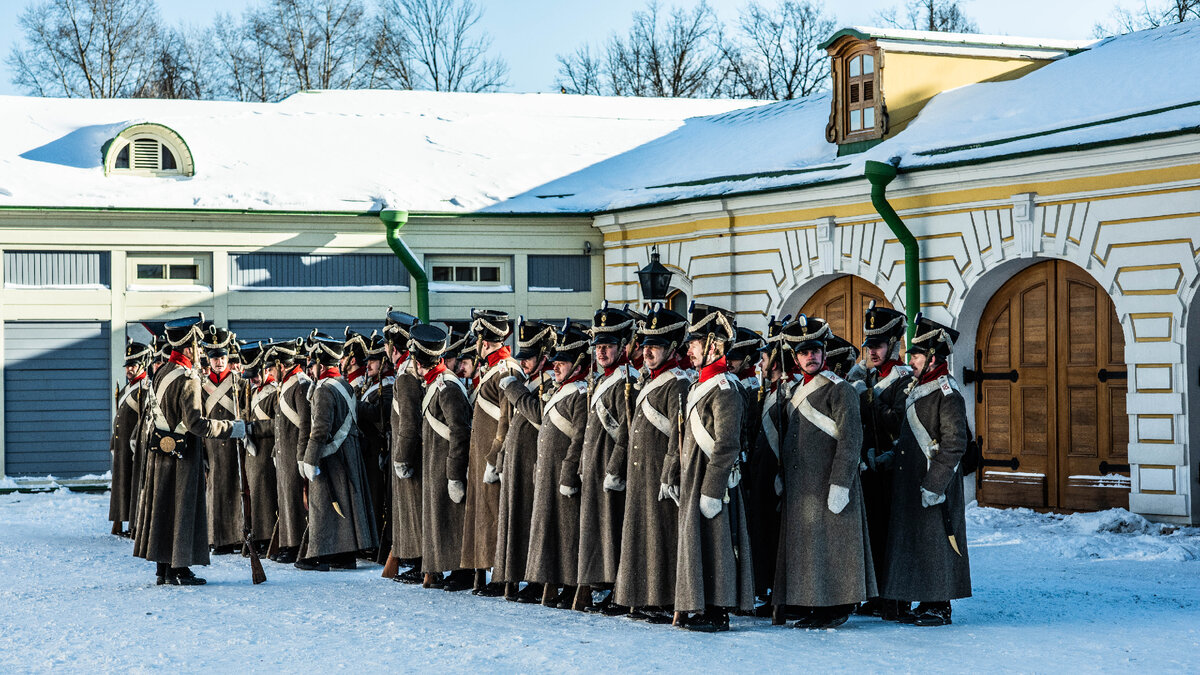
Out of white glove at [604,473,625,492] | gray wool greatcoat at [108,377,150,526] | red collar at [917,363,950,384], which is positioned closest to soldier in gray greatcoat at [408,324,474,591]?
white glove at [604,473,625,492]

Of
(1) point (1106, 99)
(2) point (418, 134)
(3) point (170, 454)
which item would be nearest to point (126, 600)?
(3) point (170, 454)

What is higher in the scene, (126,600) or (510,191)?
(510,191)

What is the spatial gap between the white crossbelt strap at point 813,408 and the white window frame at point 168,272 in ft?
39.8

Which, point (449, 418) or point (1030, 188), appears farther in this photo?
point (1030, 188)

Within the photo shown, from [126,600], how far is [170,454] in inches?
44.6

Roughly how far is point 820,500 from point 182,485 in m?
4.48

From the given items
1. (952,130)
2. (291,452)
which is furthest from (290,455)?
(952,130)

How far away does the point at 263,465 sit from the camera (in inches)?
508

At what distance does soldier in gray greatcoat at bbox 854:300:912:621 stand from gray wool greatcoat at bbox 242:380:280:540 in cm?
517

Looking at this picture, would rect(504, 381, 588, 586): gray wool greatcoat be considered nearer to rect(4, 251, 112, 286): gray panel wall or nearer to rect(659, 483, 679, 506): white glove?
rect(659, 483, 679, 506): white glove

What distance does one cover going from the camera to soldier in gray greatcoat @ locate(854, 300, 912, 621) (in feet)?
30.8

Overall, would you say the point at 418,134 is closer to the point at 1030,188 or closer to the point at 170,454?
the point at 1030,188

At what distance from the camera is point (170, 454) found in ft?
35.9

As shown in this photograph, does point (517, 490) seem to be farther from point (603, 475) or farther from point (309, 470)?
point (309, 470)
